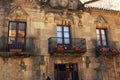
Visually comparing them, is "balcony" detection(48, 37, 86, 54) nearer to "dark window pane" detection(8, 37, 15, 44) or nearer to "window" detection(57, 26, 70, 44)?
"window" detection(57, 26, 70, 44)

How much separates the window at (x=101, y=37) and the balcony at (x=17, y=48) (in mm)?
5572

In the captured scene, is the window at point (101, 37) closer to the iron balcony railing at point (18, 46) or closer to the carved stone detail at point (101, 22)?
the carved stone detail at point (101, 22)

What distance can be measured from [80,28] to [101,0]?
25.0 ft

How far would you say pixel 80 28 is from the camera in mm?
15547

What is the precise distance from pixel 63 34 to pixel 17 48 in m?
3.76

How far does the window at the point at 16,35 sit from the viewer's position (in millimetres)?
13340

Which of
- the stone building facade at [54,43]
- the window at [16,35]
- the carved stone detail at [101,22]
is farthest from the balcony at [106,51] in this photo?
the window at [16,35]

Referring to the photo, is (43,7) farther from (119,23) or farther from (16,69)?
(119,23)

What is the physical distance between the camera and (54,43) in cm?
1401

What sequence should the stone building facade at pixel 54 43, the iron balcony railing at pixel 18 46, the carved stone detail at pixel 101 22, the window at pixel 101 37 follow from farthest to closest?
1. the carved stone detail at pixel 101 22
2. the window at pixel 101 37
3. the stone building facade at pixel 54 43
4. the iron balcony railing at pixel 18 46

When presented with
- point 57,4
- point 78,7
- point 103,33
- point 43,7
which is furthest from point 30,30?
point 103,33

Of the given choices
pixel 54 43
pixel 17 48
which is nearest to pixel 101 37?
pixel 54 43

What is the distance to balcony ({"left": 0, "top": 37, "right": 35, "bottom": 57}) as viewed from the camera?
1277 cm

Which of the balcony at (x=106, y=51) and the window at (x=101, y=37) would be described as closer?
the balcony at (x=106, y=51)
